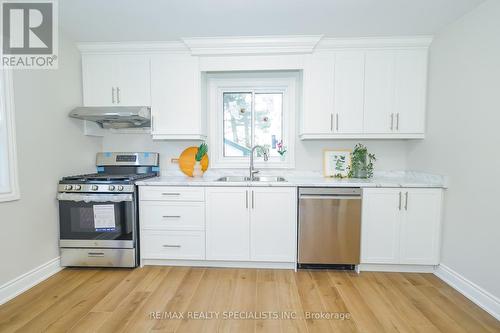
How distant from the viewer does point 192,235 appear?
8.16 ft

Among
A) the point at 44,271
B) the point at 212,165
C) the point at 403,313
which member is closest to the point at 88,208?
the point at 44,271

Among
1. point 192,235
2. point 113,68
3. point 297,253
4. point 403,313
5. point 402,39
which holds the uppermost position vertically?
point 402,39

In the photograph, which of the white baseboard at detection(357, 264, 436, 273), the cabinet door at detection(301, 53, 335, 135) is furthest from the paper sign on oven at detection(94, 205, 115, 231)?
the white baseboard at detection(357, 264, 436, 273)

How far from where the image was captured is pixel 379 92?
2.58 meters

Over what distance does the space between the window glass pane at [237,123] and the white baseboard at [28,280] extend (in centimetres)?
215

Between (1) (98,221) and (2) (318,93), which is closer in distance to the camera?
(1) (98,221)

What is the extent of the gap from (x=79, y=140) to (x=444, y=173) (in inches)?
154

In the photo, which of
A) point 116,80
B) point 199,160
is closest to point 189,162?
point 199,160

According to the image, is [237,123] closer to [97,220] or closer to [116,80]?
[116,80]

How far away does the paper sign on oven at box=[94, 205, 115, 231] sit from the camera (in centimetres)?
237

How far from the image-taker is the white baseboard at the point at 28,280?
193 centimetres

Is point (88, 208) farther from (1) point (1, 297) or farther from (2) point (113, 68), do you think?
(2) point (113, 68)

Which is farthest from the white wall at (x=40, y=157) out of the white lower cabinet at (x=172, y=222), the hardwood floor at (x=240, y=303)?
the white lower cabinet at (x=172, y=222)

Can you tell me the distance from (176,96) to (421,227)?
2926mm
